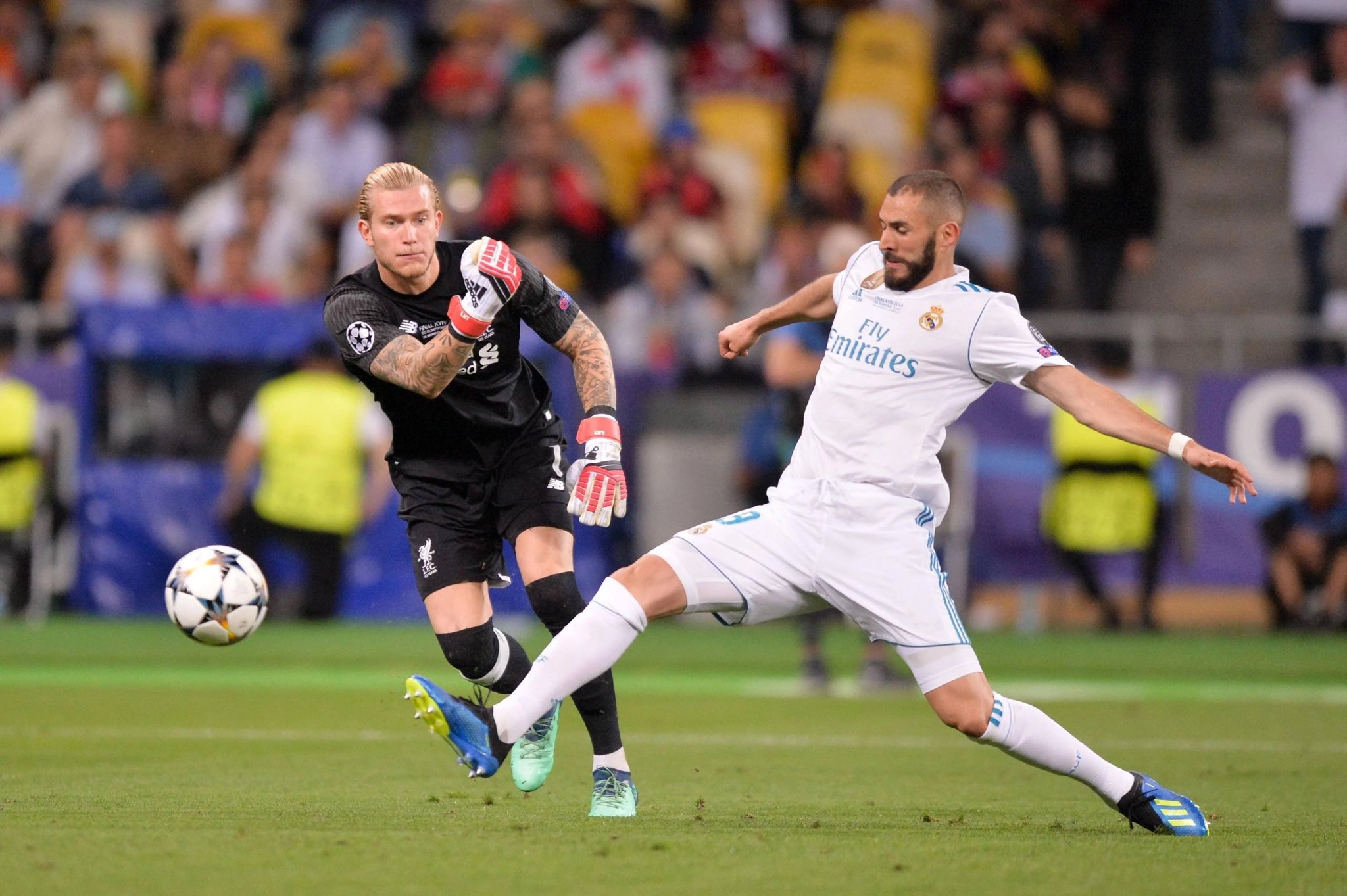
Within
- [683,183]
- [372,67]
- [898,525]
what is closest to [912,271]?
[898,525]

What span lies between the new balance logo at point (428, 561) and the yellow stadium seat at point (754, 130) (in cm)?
1159

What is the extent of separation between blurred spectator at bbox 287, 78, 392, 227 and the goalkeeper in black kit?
11109 millimetres

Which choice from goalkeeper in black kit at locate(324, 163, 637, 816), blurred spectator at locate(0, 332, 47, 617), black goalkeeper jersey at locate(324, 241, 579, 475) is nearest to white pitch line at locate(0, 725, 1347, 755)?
goalkeeper in black kit at locate(324, 163, 637, 816)

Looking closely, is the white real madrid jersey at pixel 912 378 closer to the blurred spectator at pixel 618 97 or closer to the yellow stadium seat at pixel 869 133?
the yellow stadium seat at pixel 869 133

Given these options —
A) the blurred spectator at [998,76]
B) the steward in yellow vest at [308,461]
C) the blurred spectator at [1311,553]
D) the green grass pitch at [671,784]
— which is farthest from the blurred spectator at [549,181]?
the blurred spectator at [1311,553]

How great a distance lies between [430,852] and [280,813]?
1114 mm

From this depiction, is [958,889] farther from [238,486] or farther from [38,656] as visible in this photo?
[238,486]

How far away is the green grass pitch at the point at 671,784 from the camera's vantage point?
5.40 metres

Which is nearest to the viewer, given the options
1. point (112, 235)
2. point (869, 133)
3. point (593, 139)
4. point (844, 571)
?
point (844, 571)

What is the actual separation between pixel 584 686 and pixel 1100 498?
372 inches

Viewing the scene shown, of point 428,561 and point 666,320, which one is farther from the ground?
point 666,320

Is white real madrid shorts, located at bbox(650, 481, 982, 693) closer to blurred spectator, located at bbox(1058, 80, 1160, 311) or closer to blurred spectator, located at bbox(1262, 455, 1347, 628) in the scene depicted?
blurred spectator, located at bbox(1262, 455, 1347, 628)

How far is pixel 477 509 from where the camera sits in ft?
23.2

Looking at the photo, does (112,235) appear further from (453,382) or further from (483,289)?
(483,289)
